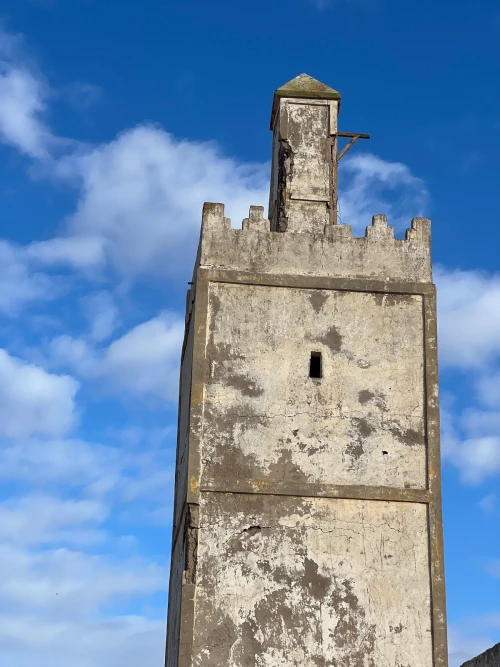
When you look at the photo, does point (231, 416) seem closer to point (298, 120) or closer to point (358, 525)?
point (358, 525)

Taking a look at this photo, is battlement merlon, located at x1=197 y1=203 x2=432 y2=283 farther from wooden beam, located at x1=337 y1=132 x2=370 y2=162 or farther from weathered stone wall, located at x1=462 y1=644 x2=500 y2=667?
weathered stone wall, located at x1=462 y1=644 x2=500 y2=667

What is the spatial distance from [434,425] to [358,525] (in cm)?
192

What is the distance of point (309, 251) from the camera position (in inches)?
632

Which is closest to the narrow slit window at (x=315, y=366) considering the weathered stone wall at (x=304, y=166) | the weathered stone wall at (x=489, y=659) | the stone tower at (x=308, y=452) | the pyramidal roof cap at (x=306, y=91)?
the stone tower at (x=308, y=452)

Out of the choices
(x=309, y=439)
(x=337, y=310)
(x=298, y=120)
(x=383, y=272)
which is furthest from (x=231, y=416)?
(x=298, y=120)

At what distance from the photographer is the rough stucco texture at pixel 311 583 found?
13.8 meters

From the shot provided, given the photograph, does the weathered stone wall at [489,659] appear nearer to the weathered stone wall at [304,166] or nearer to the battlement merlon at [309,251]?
the battlement merlon at [309,251]

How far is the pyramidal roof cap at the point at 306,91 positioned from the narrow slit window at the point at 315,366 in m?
4.90

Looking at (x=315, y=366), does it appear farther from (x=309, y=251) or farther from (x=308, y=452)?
(x=309, y=251)

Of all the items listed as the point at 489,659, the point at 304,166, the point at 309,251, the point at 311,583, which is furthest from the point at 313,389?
the point at 489,659

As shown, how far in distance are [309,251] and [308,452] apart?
322cm

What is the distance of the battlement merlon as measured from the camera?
15922 millimetres

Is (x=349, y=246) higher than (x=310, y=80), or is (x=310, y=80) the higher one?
(x=310, y=80)

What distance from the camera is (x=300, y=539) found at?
1435 centimetres
